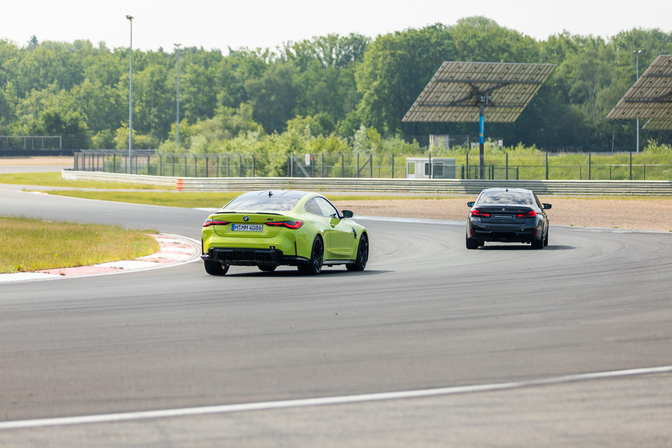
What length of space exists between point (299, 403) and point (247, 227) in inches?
324

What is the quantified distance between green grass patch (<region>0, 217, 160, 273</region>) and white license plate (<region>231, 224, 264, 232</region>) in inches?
149

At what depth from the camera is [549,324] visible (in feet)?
31.3

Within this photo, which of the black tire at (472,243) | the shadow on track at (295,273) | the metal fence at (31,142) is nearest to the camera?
the shadow on track at (295,273)

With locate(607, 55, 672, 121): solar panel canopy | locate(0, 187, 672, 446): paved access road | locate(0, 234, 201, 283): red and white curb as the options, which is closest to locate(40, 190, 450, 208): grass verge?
locate(0, 234, 201, 283): red and white curb

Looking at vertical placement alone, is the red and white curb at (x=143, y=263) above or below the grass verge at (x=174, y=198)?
below

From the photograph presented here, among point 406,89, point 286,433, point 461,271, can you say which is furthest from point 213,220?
point 406,89

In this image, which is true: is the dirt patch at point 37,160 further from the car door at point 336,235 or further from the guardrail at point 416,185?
the car door at point 336,235

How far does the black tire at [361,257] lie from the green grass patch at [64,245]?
4792 millimetres

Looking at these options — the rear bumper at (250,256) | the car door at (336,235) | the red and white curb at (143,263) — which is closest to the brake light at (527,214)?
the car door at (336,235)

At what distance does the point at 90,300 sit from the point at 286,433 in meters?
6.75

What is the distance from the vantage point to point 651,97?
58281 millimetres

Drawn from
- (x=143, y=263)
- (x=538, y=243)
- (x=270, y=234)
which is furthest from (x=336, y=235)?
(x=538, y=243)

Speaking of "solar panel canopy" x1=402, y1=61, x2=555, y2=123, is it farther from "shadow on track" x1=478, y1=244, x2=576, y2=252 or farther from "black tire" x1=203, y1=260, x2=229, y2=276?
"black tire" x1=203, y1=260, x2=229, y2=276

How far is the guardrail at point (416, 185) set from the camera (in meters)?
46.4
